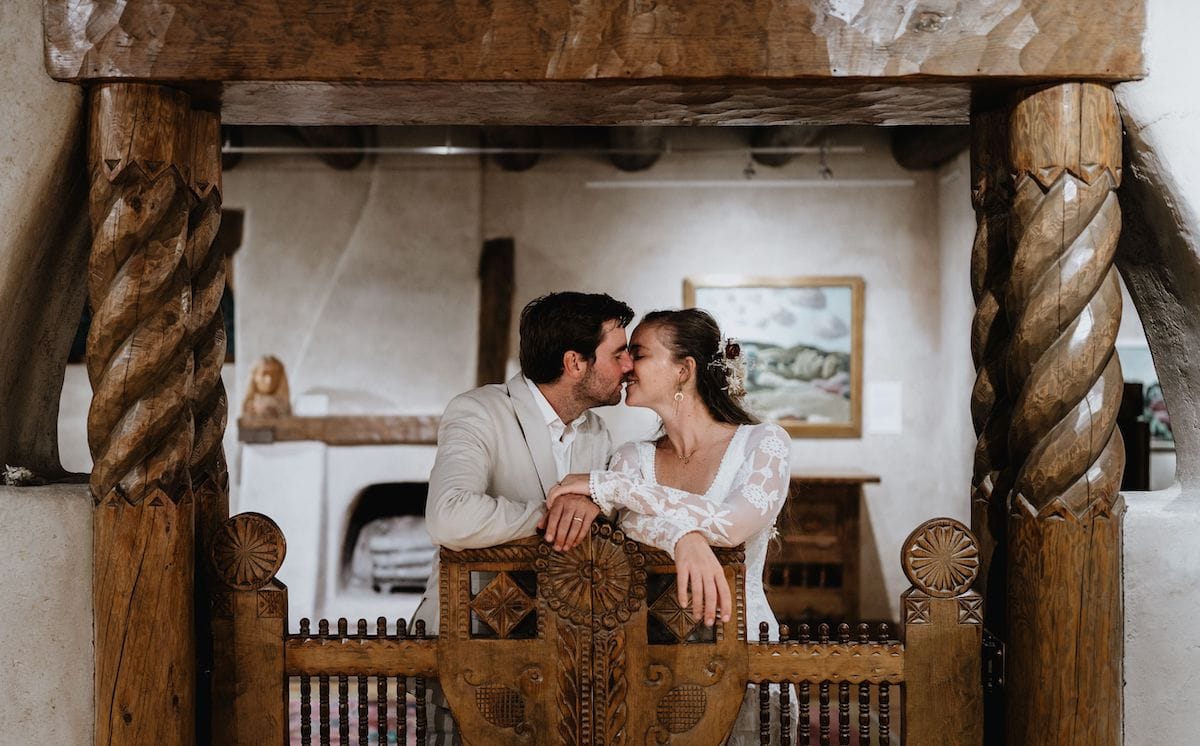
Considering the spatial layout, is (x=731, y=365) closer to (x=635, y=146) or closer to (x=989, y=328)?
(x=989, y=328)

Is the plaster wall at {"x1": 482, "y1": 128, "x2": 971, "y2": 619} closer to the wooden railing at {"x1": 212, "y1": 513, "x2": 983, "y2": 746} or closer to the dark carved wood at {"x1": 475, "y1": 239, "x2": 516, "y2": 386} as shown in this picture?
the dark carved wood at {"x1": 475, "y1": 239, "x2": 516, "y2": 386}

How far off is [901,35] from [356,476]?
4891 mm

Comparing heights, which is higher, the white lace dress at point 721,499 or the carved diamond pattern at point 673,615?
the white lace dress at point 721,499

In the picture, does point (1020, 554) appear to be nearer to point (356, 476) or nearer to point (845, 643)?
point (845, 643)

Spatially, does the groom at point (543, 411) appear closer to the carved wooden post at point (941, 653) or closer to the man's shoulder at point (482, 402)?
the man's shoulder at point (482, 402)

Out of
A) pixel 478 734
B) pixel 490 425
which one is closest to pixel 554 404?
pixel 490 425

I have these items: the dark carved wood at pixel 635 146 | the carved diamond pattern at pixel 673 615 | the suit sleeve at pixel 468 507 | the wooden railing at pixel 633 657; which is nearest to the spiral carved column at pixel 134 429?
the wooden railing at pixel 633 657

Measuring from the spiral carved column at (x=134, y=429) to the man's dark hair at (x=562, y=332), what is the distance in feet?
2.90

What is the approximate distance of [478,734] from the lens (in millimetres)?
2166

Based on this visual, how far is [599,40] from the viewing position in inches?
83.7

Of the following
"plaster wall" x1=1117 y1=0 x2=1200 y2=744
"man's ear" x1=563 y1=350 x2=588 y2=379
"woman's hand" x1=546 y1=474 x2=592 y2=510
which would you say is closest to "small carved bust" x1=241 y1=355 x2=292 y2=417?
"man's ear" x1=563 y1=350 x2=588 y2=379

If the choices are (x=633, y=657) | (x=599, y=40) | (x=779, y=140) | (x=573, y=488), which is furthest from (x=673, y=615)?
(x=779, y=140)

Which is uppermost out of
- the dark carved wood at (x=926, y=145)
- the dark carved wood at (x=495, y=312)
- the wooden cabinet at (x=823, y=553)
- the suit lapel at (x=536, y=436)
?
the dark carved wood at (x=926, y=145)

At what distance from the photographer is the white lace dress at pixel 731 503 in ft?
6.96
